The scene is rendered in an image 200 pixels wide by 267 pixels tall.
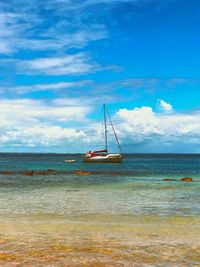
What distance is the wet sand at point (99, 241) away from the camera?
13.0m

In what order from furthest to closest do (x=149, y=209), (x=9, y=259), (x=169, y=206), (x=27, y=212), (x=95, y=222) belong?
1. (x=169, y=206)
2. (x=149, y=209)
3. (x=27, y=212)
4. (x=95, y=222)
5. (x=9, y=259)

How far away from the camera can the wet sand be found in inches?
512

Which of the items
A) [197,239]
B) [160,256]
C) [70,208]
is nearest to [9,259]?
[160,256]

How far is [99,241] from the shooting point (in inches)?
637

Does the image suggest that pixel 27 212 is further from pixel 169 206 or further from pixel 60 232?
pixel 169 206

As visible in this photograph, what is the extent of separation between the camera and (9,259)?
1289cm

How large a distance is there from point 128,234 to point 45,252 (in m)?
5.10

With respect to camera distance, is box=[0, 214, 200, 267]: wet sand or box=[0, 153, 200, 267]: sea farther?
box=[0, 153, 200, 267]: sea

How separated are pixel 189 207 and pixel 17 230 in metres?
14.1

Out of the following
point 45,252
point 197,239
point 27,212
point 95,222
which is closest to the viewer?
point 45,252

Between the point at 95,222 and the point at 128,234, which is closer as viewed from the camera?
the point at 128,234

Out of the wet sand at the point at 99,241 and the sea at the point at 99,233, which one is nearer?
the wet sand at the point at 99,241

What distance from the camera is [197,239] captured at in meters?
16.8

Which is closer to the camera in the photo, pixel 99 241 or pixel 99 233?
pixel 99 241
